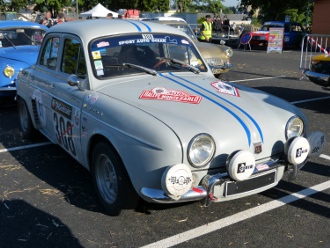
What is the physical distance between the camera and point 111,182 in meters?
3.93

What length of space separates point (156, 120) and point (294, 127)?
1.36 m

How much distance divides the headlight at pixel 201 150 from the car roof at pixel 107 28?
190cm

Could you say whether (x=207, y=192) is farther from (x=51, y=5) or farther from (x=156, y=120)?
(x=51, y=5)

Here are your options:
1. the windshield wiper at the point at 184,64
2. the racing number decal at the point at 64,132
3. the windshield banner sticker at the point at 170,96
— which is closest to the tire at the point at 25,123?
the racing number decal at the point at 64,132

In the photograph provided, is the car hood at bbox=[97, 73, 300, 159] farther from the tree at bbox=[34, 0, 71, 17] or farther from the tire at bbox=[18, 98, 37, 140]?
the tree at bbox=[34, 0, 71, 17]

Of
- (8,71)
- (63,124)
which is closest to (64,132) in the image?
(63,124)

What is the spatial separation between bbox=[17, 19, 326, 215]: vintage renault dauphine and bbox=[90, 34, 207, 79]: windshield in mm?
11

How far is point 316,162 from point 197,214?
6.96ft

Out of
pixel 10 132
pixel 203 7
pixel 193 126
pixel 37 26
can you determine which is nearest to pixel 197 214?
pixel 193 126

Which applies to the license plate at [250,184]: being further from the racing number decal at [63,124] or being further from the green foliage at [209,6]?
the green foliage at [209,6]

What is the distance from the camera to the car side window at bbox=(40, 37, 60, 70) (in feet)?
17.1

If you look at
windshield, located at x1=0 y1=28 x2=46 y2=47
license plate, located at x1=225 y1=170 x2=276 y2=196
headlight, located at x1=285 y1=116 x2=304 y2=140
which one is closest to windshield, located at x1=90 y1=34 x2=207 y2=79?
headlight, located at x1=285 y1=116 x2=304 y2=140

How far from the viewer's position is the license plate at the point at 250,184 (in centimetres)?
342

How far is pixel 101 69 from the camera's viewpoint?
4422mm
